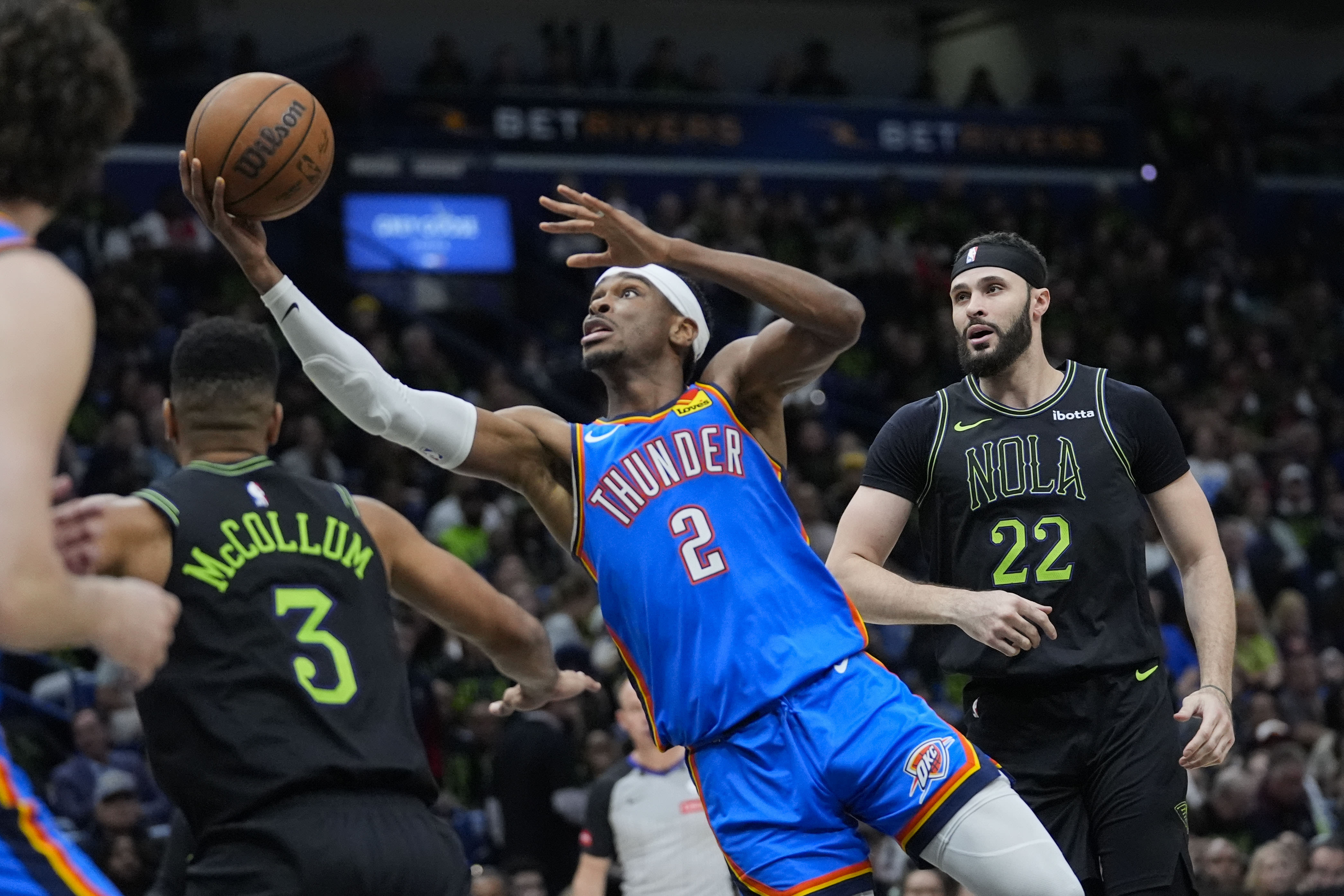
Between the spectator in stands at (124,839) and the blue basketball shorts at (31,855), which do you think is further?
the spectator in stands at (124,839)

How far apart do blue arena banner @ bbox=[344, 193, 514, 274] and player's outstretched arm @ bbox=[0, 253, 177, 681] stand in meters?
14.6

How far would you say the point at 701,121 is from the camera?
20.1 m

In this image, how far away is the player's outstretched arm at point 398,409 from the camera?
15.2 feet

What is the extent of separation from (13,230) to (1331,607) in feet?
41.7

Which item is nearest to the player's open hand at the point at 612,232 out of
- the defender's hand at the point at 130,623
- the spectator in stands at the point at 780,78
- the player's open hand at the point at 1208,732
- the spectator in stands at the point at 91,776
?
the player's open hand at the point at 1208,732

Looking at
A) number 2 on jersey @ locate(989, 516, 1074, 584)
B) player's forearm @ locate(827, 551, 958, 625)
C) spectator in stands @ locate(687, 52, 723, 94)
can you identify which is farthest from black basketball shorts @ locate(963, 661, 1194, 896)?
spectator in stands @ locate(687, 52, 723, 94)

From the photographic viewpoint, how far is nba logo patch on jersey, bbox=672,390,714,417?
487 centimetres

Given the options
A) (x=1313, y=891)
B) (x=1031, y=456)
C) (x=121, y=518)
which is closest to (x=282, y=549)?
(x=121, y=518)

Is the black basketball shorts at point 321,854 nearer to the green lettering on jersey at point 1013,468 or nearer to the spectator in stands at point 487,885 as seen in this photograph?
the green lettering on jersey at point 1013,468

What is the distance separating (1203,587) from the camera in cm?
504

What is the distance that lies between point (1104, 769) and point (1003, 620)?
66cm

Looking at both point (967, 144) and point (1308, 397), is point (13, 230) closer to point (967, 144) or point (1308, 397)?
point (1308, 397)

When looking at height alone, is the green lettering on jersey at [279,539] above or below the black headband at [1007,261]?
below

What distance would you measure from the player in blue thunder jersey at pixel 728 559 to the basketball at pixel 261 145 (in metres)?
0.10
